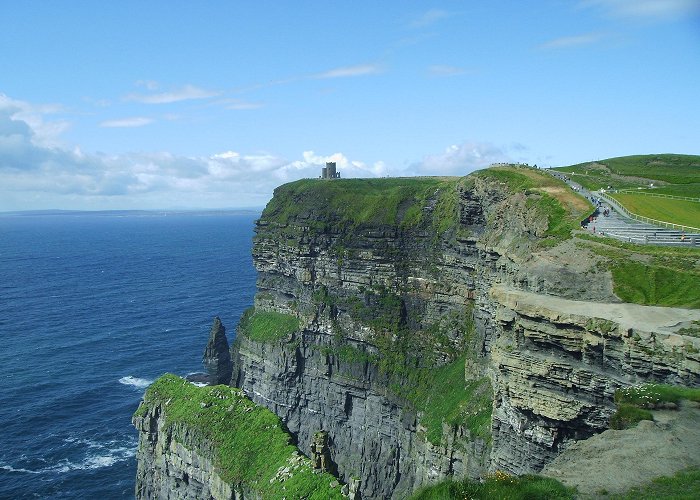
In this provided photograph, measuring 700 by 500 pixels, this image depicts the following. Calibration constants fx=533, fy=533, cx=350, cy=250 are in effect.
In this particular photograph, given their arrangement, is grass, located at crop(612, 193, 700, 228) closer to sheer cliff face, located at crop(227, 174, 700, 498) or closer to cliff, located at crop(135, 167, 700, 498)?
cliff, located at crop(135, 167, 700, 498)

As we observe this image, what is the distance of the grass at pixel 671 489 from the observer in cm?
1939

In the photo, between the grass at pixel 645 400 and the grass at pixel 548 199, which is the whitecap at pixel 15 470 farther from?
the grass at pixel 645 400

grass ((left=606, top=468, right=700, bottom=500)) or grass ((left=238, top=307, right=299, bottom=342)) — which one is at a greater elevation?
grass ((left=606, top=468, right=700, bottom=500))

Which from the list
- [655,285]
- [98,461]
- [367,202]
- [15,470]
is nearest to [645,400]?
[655,285]

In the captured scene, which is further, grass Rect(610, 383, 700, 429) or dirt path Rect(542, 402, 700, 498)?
grass Rect(610, 383, 700, 429)

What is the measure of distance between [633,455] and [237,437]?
33.2 metres

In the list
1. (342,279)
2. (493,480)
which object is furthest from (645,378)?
(342,279)

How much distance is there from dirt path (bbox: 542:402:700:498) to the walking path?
1862 cm

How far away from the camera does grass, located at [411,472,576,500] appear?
20031 millimetres

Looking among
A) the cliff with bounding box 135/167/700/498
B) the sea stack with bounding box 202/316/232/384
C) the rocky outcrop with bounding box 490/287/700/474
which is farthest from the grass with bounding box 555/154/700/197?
the sea stack with bounding box 202/316/232/384

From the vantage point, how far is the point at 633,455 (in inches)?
899

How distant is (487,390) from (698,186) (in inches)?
1544

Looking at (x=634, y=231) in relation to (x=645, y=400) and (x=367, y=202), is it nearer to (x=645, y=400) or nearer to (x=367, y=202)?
(x=645, y=400)

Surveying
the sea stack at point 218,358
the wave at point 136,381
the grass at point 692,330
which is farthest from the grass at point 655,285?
the wave at point 136,381
